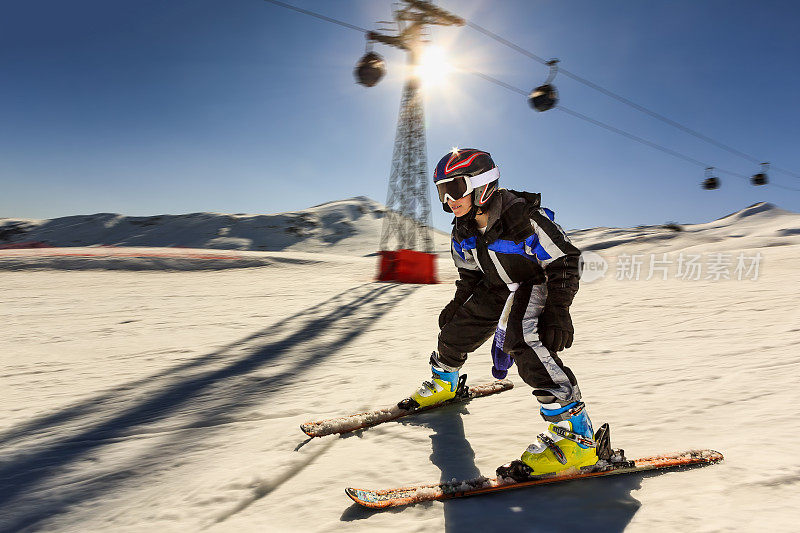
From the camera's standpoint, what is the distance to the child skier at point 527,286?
77.8 inches

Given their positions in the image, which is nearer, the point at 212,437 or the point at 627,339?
the point at 212,437

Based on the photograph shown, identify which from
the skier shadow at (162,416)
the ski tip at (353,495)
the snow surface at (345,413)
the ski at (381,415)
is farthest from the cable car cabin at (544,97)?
the ski tip at (353,495)

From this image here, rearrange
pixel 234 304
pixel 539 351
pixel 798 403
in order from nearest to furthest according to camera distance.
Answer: pixel 539 351, pixel 798 403, pixel 234 304

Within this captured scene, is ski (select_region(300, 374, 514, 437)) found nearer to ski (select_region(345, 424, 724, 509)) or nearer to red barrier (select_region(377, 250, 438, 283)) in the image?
ski (select_region(345, 424, 724, 509))

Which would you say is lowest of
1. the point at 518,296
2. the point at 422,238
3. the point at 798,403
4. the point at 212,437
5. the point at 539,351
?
the point at 212,437

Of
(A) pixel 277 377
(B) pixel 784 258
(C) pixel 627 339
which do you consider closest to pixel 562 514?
(A) pixel 277 377

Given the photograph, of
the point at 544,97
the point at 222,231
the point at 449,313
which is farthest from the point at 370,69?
the point at 222,231

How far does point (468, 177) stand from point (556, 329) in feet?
2.92

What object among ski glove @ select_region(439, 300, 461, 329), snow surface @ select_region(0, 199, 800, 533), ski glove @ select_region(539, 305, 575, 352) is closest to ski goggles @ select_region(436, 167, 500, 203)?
ski glove @ select_region(539, 305, 575, 352)

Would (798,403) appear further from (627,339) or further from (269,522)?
(269,522)

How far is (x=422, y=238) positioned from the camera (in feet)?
62.6

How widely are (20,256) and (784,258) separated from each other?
19325mm

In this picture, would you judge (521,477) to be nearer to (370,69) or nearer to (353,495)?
(353,495)

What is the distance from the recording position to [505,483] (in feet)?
6.01
